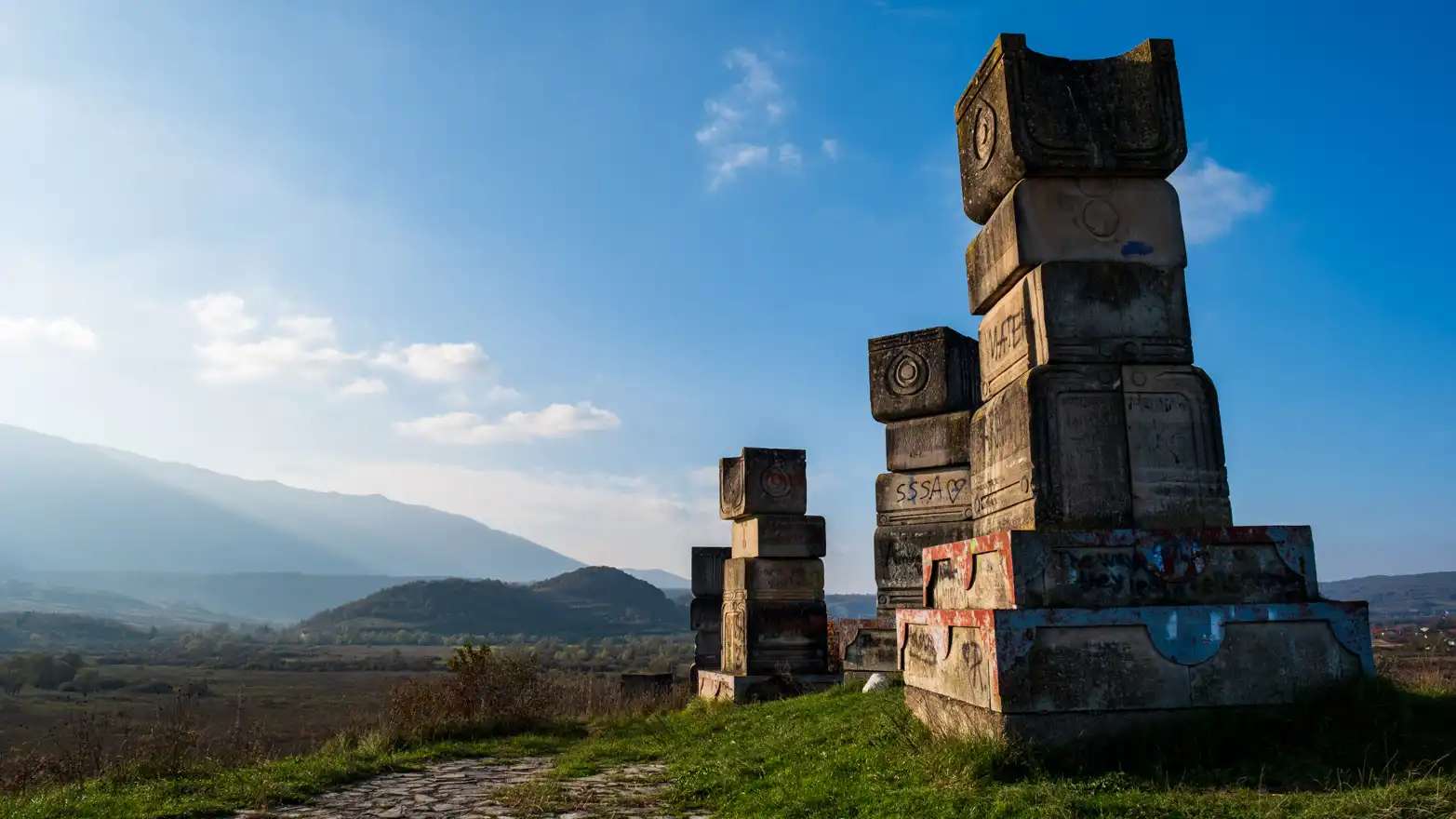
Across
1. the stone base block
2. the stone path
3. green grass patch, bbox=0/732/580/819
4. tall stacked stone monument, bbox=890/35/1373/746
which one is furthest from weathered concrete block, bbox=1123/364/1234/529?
the stone base block

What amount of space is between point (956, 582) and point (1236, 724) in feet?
4.94

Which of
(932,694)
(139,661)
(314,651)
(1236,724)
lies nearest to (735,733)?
(932,694)

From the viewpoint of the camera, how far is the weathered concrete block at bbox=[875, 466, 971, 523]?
959 cm

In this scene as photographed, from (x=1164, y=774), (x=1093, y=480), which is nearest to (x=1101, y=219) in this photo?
(x=1093, y=480)

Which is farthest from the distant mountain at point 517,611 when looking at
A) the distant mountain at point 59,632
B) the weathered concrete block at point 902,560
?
the weathered concrete block at point 902,560

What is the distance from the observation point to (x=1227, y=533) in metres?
4.45

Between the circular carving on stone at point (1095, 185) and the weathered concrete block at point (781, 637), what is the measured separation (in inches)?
300

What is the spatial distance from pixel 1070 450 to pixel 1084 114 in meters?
1.86

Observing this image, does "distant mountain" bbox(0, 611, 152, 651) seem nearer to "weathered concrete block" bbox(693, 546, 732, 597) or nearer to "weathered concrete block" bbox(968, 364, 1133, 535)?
"weathered concrete block" bbox(693, 546, 732, 597)

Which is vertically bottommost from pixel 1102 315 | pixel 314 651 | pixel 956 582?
pixel 314 651

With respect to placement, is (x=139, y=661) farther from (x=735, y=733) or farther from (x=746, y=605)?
(x=735, y=733)

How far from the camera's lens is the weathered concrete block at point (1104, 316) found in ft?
15.9

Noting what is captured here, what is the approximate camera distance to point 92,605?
12725 centimetres

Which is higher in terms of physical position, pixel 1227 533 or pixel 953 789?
pixel 1227 533
